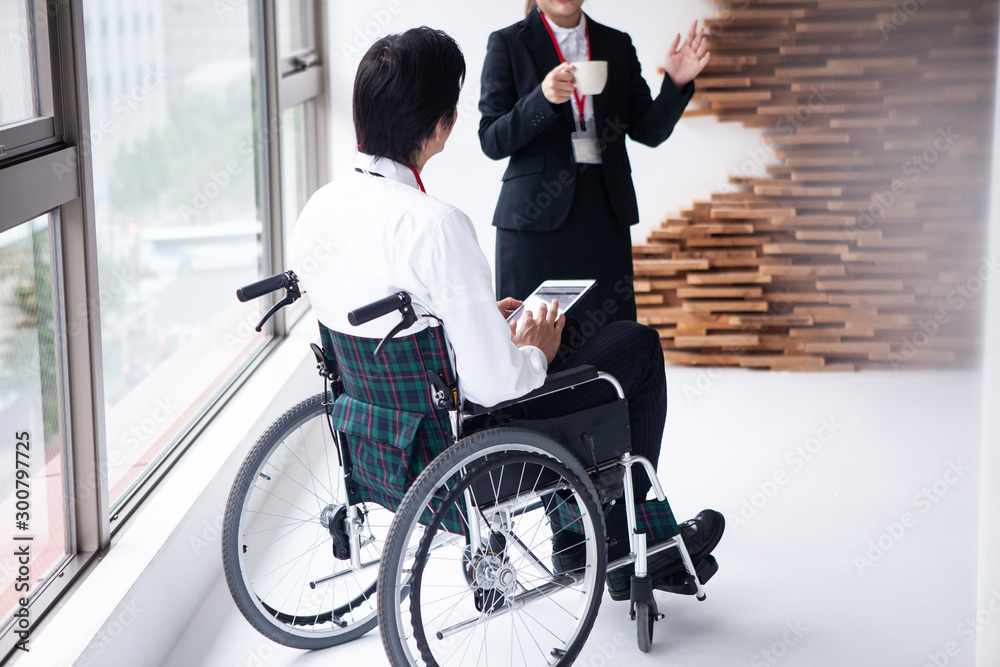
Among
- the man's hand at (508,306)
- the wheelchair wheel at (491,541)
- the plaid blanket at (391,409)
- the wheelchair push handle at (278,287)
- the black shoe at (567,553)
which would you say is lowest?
the black shoe at (567,553)

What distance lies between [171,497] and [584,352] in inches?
45.0

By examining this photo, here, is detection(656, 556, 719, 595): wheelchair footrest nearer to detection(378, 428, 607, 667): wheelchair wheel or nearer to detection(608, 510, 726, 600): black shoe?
detection(608, 510, 726, 600): black shoe

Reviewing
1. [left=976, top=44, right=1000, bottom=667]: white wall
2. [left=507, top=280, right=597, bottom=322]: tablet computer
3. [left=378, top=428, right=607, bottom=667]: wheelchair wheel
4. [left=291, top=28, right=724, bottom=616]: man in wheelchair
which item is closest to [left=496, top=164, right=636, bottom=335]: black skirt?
[left=507, top=280, right=597, bottom=322]: tablet computer

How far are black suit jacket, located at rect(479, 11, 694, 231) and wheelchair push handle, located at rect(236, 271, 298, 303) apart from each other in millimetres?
1060

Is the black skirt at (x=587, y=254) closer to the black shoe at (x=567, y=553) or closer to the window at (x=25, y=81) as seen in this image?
the black shoe at (x=567, y=553)

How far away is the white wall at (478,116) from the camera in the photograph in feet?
14.3

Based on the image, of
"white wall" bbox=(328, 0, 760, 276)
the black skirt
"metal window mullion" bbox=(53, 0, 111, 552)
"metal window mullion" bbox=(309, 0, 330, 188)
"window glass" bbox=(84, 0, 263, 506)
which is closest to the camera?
"metal window mullion" bbox=(53, 0, 111, 552)

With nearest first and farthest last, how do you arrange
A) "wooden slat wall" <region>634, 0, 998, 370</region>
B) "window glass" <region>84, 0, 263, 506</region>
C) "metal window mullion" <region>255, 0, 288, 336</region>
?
"window glass" <region>84, 0, 263, 506</region>
"metal window mullion" <region>255, 0, 288, 336</region>
"wooden slat wall" <region>634, 0, 998, 370</region>

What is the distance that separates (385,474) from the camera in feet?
5.98

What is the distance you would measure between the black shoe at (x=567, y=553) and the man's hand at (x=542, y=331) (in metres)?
0.53

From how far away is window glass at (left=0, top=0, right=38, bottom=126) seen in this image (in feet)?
5.61

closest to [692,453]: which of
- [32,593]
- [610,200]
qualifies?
[610,200]

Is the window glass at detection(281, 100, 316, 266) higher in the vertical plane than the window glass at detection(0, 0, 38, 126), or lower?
lower

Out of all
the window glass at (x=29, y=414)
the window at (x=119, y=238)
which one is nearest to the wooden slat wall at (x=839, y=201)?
the window at (x=119, y=238)
